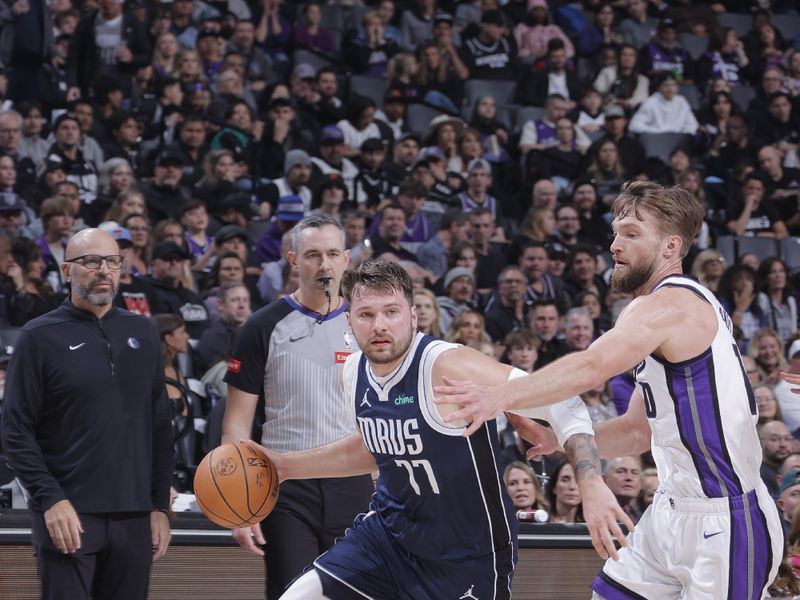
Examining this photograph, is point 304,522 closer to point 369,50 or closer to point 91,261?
point 91,261

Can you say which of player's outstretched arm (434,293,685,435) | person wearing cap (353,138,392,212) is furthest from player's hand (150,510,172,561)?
person wearing cap (353,138,392,212)

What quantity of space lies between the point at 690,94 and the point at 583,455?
12721mm

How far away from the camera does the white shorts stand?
421 centimetres

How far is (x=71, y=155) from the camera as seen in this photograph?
11.4 meters

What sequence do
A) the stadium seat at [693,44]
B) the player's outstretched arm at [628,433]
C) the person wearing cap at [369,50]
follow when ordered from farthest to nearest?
1. the stadium seat at [693,44]
2. the person wearing cap at [369,50]
3. the player's outstretched arm at [628,433]

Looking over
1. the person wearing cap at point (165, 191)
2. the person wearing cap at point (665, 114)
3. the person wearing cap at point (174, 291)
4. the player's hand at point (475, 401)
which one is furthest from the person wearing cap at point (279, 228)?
the player's hand at point (475, 401)

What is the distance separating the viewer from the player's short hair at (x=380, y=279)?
456 centimetres

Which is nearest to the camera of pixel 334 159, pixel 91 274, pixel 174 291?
pixel 91 274

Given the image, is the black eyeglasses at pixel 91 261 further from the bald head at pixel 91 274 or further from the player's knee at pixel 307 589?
the player's knee at pixel 307 589

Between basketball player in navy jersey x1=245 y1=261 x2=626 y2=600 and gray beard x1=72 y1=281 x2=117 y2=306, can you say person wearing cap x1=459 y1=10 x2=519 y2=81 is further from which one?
basketball player in navy jersey x1=245 y1=261 x2=626 y2=600

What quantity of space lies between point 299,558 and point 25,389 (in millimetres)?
1363

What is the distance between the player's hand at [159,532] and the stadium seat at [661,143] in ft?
33.3

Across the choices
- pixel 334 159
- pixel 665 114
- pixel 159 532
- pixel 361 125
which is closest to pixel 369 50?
pixel 361 125

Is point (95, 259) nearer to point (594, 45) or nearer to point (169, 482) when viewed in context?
point (169, 482)
